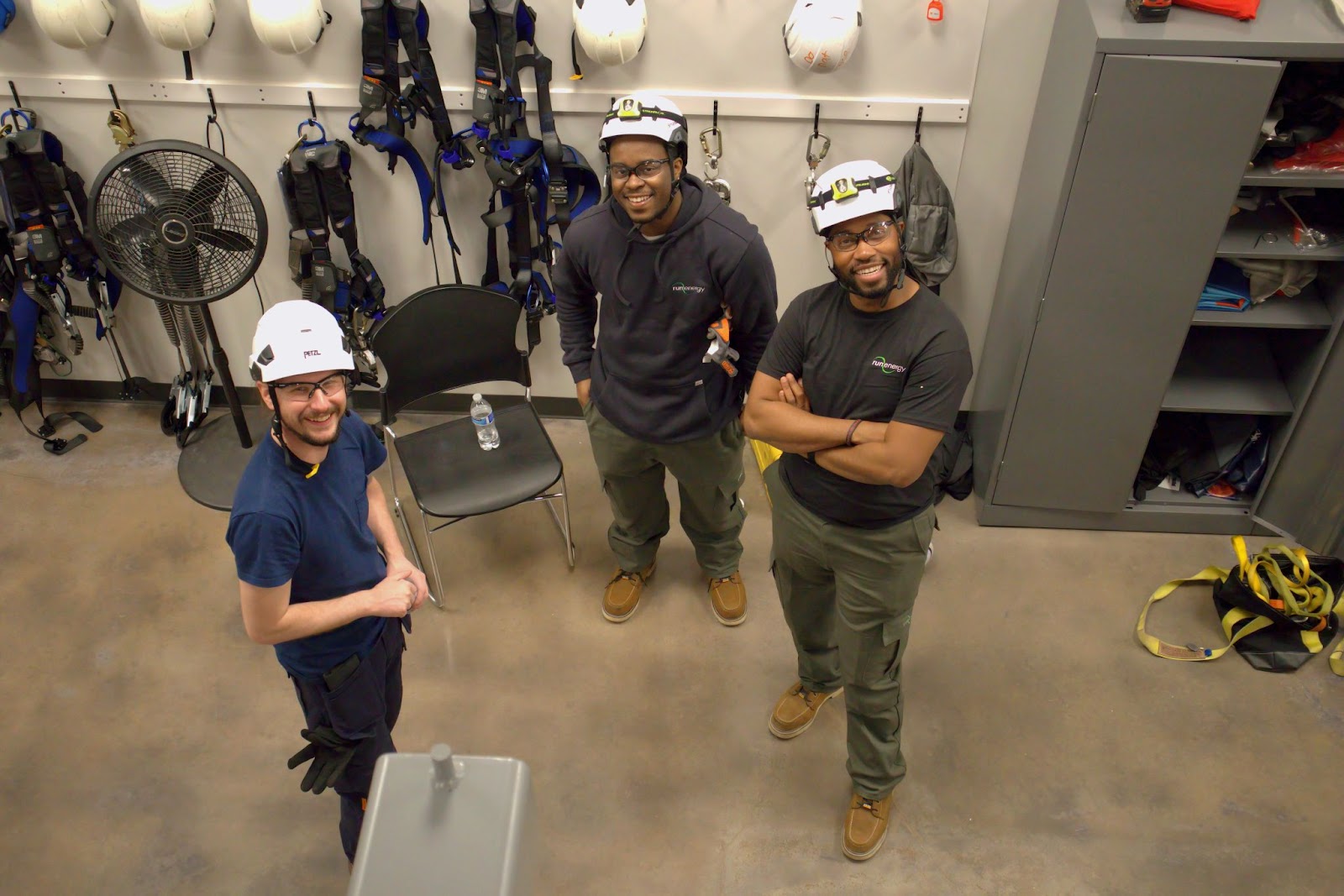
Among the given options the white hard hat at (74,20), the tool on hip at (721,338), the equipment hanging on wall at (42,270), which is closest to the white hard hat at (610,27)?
the tool on hip at (721,338)

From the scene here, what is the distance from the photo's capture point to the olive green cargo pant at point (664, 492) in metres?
2.84

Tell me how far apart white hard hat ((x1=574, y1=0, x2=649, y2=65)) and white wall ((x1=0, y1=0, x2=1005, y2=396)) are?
178 mm

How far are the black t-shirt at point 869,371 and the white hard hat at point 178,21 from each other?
2.30 m

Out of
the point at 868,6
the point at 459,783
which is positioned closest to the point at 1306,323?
the point at 868,6

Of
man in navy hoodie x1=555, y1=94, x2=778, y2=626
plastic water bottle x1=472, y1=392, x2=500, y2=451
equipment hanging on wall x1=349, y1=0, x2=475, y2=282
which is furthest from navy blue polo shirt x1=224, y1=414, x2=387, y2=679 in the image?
equipment hanging on wall x1=349, y1=0, x2=475, y2=282

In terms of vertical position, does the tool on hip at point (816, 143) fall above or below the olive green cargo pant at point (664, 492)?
above

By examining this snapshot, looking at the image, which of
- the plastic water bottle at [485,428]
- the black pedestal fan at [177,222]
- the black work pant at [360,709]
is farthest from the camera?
the plastic water bottle at [485,428]

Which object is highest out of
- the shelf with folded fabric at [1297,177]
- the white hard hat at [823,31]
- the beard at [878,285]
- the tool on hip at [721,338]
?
the white hard hat at [823,31]

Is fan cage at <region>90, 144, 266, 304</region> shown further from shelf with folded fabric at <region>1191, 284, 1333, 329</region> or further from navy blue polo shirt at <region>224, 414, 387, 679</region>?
shelf with folded fabric at <region>1191, 284, 1333, 329</region>

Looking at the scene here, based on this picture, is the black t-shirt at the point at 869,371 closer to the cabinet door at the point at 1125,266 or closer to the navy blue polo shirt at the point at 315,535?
the navy blue polo shirt at the point at 315,535

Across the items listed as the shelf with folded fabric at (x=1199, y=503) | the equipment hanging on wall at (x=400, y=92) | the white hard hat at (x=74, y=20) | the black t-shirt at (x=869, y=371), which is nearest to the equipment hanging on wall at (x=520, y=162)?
the equipment hanging on wall at (x=400, y=92)

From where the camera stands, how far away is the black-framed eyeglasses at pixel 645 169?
7.57 feet

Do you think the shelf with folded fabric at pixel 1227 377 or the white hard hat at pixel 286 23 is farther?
the shelf with folded fabric at pixel 1227 377

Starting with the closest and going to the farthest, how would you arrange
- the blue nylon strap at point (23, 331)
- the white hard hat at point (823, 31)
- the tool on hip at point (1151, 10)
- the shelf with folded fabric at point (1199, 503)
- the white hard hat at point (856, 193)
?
the white hard hat at point (856, 193), the tool on hip at point (1151, 10), the white hard hat at point (823, 31), the shelf with folded fabric at point (1199, 503), the blue nylon strap at point (23, 331)
